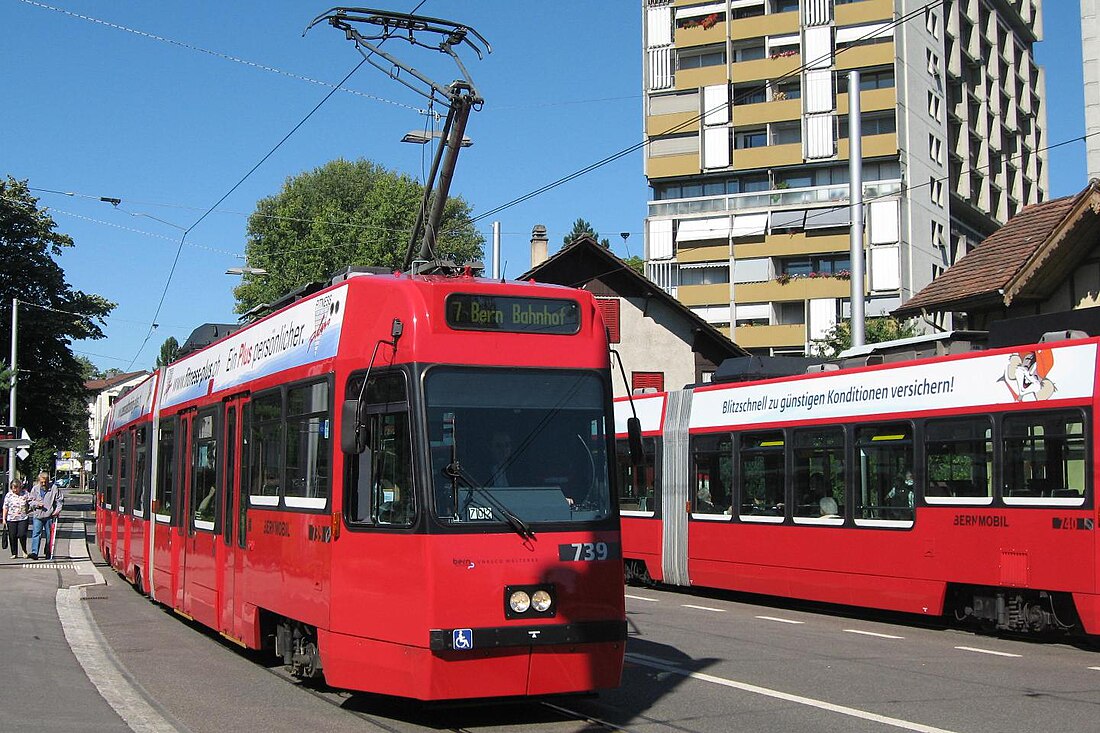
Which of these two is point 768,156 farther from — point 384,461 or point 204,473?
point 384,461

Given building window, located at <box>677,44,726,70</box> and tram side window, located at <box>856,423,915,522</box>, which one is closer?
tram side window, located at <box>856,423,915,522</box>

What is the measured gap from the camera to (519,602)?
8.20 m

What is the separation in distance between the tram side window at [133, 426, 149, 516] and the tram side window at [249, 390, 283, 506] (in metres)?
6.62

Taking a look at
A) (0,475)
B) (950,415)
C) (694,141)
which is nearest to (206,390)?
(950,415)

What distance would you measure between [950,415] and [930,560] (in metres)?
1.68

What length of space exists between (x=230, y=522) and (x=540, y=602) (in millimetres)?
4547

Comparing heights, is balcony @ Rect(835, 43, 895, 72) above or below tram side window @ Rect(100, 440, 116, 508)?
above

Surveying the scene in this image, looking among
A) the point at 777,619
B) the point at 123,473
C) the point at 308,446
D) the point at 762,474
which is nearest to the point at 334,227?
the point at 123,473

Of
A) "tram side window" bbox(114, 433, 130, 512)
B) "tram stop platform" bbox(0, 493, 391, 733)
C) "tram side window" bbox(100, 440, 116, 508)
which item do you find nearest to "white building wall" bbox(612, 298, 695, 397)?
"tram side window" bbox(100, 440, 116, 508)

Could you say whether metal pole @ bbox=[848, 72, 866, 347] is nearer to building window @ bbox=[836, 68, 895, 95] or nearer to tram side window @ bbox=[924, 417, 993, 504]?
tram side window @ bbox=[924, 417, 993, 504]

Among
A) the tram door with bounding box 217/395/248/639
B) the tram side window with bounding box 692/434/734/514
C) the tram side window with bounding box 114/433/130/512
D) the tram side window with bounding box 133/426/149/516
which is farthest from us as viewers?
the tram side window with bounding box 114/433/130/512

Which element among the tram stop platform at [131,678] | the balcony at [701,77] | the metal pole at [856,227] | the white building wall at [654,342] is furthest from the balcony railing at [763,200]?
the tram stop platform at [131,678]

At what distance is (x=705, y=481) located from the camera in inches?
758

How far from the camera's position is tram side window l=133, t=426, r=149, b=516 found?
17.5 metres
